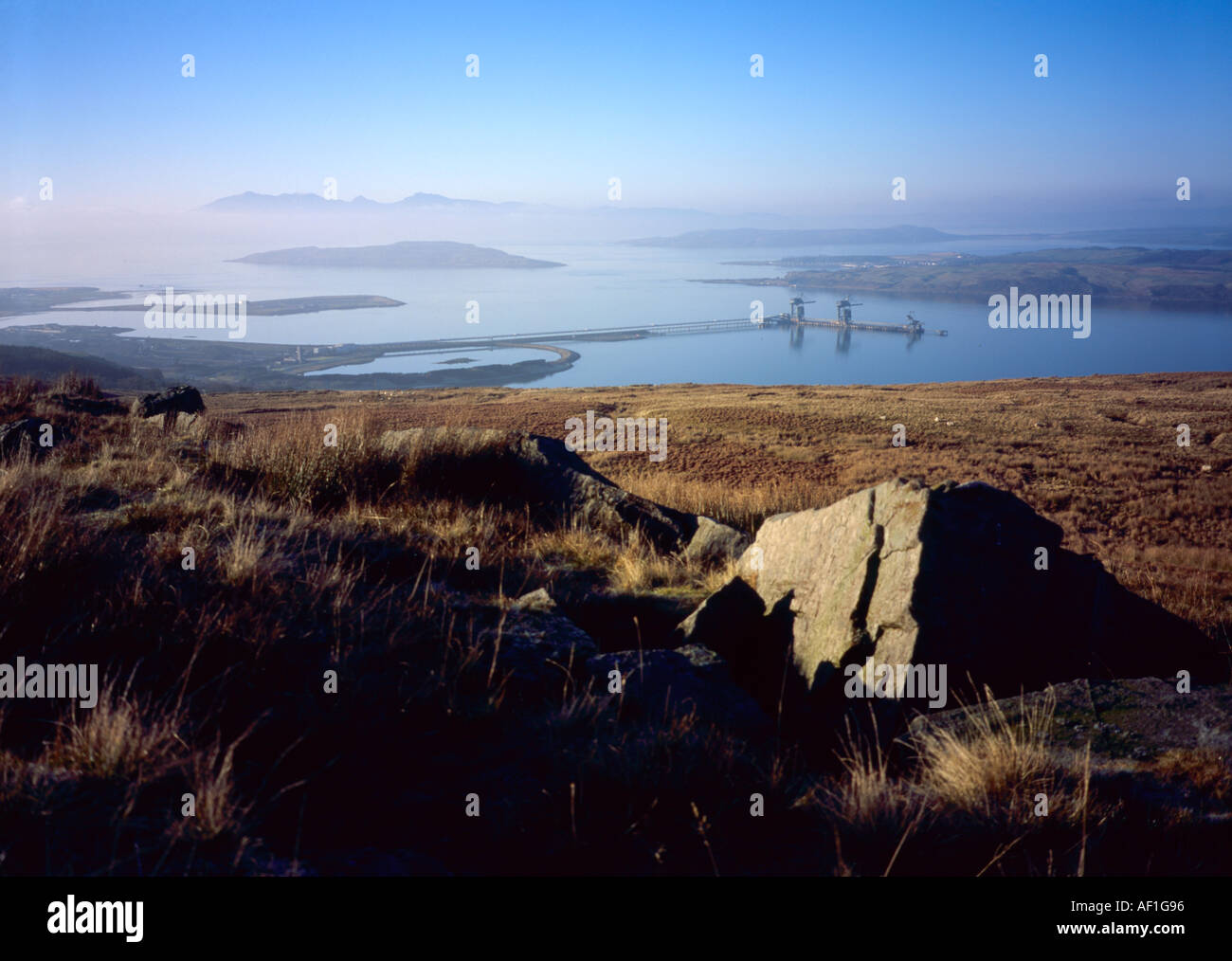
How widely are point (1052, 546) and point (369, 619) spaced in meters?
4.28

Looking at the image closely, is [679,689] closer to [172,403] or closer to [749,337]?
[172,403]

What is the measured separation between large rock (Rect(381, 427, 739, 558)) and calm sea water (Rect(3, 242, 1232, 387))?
7075 cm

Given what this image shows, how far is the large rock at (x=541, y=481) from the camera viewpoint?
764 cm

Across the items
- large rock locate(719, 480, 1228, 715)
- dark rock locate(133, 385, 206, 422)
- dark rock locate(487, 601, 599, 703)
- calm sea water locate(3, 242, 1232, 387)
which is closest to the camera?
dark rock locate(487, 601, 599, 703)

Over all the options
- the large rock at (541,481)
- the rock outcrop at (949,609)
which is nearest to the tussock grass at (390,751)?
the rock outcrop at (949,609)

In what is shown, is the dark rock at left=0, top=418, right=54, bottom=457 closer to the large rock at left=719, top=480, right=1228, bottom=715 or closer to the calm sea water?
the large rock at left=719, top=480, right=1228, bottom=715

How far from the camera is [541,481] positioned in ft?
26.8

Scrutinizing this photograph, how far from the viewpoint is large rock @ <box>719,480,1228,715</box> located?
4117 millimetres

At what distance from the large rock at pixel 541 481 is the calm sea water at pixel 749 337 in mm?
70747

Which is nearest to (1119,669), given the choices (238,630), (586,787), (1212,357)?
(586,787)

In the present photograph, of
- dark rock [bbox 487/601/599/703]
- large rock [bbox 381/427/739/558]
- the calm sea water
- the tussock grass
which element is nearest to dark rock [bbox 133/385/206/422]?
large rock [bbox 381/427/739/558]

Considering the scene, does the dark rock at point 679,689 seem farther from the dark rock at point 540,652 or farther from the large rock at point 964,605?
the large rock at point 964,605

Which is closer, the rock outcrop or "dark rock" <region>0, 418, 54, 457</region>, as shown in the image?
the rock outcrop

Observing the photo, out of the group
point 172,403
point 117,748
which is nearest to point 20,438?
point 172,403
